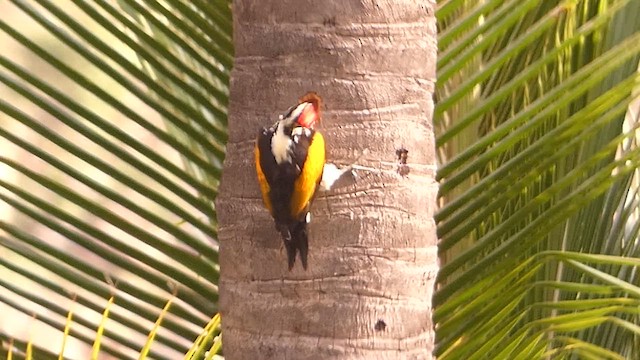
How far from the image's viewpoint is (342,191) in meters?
0.52

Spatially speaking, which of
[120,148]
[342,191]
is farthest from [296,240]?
[120,148]

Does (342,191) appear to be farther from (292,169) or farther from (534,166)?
(534,166)

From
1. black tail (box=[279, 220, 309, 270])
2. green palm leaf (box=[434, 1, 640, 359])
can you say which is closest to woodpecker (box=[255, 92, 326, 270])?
black tail (box=[279, 220, 309, 270])

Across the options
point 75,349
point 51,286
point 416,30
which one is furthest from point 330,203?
point 75,349

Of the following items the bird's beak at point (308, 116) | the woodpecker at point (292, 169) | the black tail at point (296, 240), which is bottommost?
the black tail at point (296, 240)

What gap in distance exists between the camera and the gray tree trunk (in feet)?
1.72

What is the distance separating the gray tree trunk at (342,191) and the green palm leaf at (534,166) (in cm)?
19

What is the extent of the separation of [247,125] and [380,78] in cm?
11

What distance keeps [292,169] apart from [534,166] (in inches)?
14.0

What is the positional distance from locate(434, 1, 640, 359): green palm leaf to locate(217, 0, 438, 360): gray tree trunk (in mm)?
193

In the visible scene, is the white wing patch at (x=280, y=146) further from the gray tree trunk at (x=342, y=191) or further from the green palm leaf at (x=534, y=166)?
the green palm leaf at (x=534, y=166)

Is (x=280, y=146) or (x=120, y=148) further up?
(x=120, y=148)

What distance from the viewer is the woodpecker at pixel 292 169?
503 millimetres

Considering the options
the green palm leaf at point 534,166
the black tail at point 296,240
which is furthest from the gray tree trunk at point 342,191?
the green palm leaf at point 534,166
